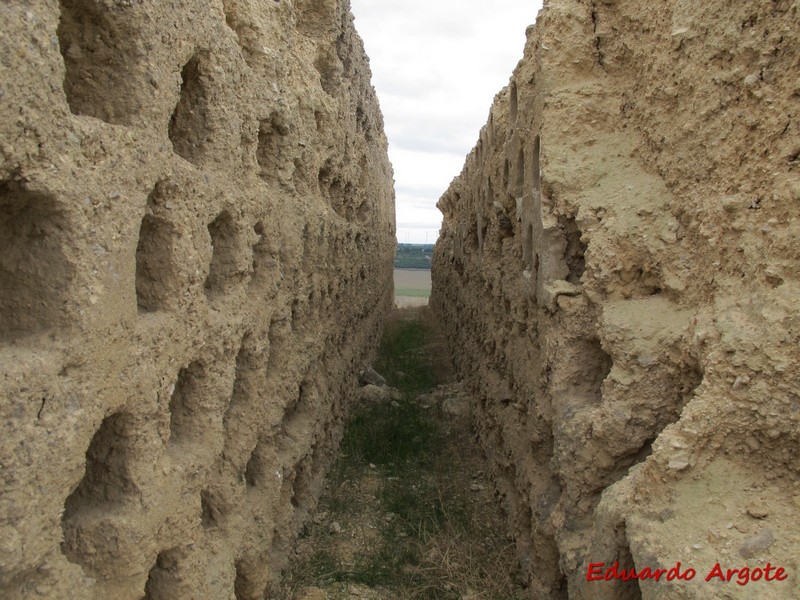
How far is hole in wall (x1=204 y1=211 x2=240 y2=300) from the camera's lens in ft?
9.46

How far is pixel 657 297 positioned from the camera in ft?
9.14

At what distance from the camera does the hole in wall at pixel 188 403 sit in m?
2.60

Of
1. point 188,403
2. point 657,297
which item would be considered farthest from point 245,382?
point 657,297

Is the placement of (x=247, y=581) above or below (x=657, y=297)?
below

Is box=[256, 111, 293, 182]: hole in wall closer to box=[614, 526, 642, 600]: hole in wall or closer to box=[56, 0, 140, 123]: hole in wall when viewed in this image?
box=[56, 0, 140, 123]: hole in wall

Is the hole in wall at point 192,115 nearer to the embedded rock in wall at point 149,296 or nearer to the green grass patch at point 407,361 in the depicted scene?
the embedded rock in wall at point 149,296

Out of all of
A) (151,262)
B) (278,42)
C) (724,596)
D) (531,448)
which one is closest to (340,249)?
(278,42)

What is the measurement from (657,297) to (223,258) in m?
1.89

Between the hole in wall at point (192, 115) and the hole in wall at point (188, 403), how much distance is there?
86 centimetres

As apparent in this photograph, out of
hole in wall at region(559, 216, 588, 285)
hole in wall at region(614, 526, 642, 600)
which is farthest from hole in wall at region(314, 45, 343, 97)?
hole in wall at region(614, 526, 642, 600)

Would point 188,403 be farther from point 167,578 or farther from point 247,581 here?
point 247,581

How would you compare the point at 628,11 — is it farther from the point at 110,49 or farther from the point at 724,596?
the point at 724,596

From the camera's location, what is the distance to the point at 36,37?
154 cm

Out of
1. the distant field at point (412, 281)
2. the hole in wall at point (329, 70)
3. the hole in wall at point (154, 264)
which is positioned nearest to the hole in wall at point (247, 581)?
the hole in wall at point (154, 264)
